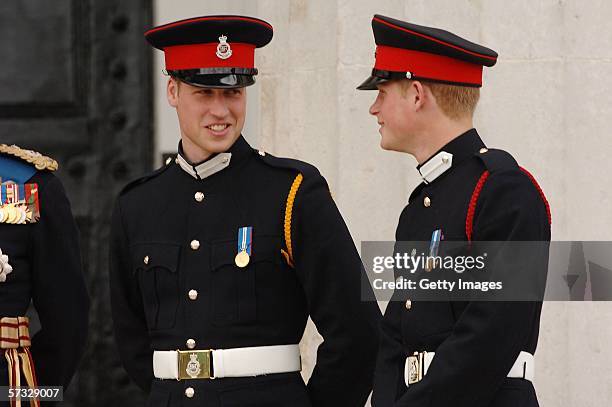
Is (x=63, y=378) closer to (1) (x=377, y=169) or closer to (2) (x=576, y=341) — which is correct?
(1) (x=377, y=169)

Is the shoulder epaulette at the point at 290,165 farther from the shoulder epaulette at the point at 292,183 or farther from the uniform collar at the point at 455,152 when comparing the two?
the uniform collar at the point at 455,152

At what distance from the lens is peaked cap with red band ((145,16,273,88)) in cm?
451

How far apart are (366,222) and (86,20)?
1.55 metres

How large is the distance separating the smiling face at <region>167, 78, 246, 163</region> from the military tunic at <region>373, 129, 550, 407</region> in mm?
644

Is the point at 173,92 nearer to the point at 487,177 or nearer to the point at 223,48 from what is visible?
the point at 223,48

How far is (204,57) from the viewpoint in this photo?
179 inches

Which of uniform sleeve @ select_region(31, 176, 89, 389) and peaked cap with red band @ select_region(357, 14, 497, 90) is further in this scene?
uniform sleeve @ select_region(31, 176, 89, 389)

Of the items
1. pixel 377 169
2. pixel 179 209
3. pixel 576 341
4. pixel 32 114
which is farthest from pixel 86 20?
pixel 576 341

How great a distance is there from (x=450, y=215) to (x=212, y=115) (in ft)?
2.64

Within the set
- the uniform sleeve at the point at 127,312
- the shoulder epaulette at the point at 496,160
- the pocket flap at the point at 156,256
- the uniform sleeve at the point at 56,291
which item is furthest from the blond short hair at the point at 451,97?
the uniform sleeve at the point at 56,291

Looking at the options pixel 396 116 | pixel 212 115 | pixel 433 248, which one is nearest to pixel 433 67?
pixel 396 116

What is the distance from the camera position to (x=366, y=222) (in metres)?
5.78

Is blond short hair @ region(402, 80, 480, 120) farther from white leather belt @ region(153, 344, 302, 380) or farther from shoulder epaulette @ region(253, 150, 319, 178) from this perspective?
white leather belt @ region(153, 344, 302, 380)

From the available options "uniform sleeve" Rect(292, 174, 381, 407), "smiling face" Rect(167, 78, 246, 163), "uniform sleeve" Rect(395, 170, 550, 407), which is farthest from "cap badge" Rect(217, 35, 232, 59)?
"uniform sleeve" Rect(395, 170, 550, 407)
